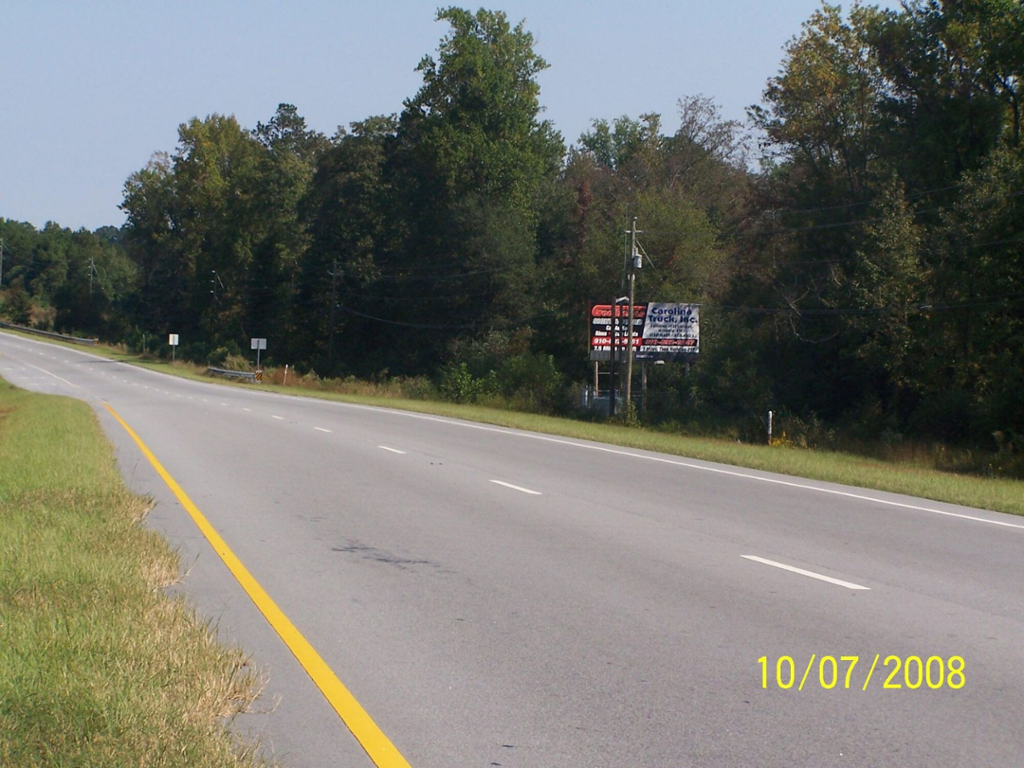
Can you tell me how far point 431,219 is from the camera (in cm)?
7588

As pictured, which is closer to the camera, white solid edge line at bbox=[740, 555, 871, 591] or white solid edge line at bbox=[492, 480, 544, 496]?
white solid edge line at bbox=[740, 555, 871, 591]

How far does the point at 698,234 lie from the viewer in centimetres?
5638

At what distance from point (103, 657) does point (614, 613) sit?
375 centimetres

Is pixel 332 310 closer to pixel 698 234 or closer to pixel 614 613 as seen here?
pixel 698 234

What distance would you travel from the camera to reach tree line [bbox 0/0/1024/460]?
4019 centimetres

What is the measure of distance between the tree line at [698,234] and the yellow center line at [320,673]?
30061 millimetres

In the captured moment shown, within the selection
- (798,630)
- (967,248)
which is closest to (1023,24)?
(967,248)

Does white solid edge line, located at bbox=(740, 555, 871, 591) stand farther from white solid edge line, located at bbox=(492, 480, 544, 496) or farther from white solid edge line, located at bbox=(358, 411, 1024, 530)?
white solid edge line, located at bbox=(492, 480, 544, 496)

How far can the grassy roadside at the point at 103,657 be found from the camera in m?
4.77

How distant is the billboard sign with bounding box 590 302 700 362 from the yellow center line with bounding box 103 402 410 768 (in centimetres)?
3828
